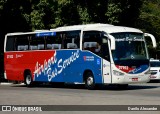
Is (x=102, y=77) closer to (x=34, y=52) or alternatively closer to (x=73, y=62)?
(x=73, y=62)

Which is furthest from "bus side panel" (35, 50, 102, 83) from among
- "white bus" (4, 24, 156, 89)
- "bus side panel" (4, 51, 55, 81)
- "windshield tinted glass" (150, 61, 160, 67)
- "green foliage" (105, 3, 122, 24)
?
"windshield tinted glass" (150, 61, 160, 67)

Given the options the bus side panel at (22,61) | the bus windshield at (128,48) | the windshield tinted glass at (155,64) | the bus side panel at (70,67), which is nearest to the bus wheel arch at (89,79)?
the bus side panel at (70,67)

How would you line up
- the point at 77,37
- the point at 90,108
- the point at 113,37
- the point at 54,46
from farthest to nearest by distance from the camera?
the point at 54,46
the point at 77,37
the point at 113,37
the point at 90,108

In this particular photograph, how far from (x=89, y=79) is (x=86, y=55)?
1255mm

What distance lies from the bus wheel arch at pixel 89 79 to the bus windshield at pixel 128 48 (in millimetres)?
1948

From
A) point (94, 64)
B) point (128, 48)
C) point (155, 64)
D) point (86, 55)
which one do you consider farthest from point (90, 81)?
point (155, 64)

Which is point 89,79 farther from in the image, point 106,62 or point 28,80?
point 28,80

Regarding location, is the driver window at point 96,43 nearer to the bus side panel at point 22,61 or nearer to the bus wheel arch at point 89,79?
the bus wheel arch at point 89,79

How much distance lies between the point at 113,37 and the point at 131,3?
574 inches

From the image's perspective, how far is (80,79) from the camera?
26.6 metres

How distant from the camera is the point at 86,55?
2578cm

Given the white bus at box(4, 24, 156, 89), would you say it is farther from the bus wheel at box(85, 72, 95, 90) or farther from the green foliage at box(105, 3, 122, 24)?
the green foliage at box(105, 3, 122, 24)

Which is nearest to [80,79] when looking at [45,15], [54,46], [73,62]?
[73,62]

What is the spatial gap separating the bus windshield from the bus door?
1.23 feet
